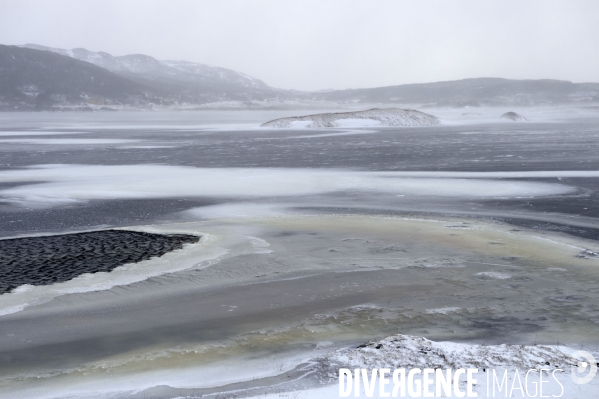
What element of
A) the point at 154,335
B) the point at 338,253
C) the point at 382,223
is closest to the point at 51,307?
the point at 154,335

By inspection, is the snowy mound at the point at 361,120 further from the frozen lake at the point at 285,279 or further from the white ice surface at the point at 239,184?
the frozen lake at the point at 285,279

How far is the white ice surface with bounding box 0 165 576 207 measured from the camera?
55.8 ft

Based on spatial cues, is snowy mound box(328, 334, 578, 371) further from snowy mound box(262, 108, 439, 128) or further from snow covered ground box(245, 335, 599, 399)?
snowy mound box(262, 108, 439, 128)

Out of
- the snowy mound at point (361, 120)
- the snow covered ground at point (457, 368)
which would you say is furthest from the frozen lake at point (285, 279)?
the snowy mound at point (361, 120)

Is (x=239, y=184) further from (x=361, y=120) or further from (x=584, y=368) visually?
(x=361, y=120)

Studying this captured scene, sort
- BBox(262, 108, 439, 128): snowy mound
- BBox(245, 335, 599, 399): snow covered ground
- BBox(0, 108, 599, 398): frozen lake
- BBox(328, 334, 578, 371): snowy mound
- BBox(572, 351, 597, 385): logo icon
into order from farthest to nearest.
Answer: BBox(262, 108, 439, 128): snowy mound < BBox(0, 108, 599, 398): frozen lake < BBox(328, 334, 578, 371): snowy mound < BBox(572, 351, 597, 385): logo icon < BBox(245, 335, 599, 399): snow covered ground

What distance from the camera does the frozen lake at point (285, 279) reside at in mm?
6590

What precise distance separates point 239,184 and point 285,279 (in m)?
9.75

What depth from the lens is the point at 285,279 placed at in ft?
30.6

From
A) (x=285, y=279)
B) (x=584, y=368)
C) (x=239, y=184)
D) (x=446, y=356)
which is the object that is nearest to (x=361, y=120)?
(x=239, y=184)

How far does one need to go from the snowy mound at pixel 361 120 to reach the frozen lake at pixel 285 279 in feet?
153

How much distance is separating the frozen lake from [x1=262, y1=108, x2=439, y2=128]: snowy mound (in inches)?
1840

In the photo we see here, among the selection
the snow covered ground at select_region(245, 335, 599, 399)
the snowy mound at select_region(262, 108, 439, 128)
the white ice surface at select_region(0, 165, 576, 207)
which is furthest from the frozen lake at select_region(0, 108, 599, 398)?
the snowy mound at select_region(262, 108, 439, 128)

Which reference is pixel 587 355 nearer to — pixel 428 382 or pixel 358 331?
pixel 428 382
